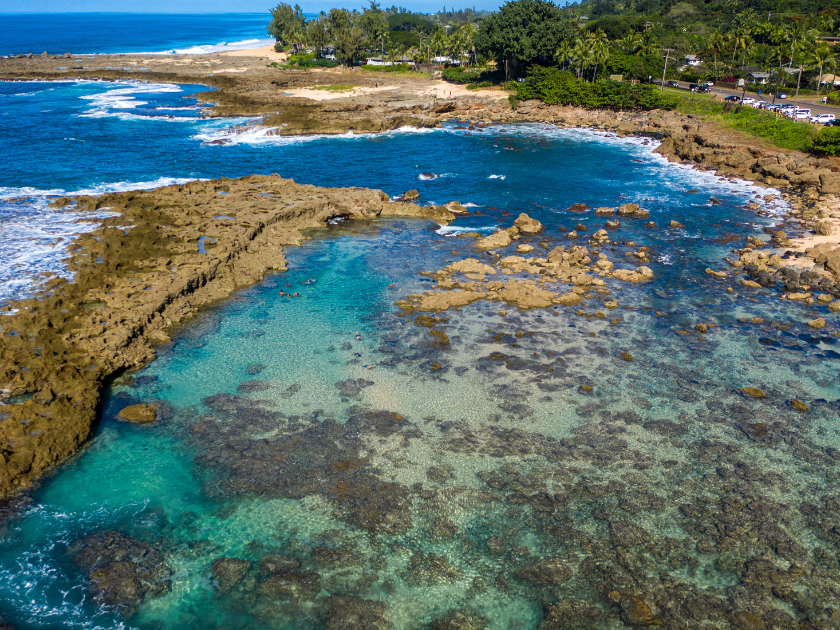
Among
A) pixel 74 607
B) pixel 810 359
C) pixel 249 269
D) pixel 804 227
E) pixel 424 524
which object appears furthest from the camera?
pixel 804 227

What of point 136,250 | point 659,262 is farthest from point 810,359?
point 136,250

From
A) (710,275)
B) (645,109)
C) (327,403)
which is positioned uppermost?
(645,109)

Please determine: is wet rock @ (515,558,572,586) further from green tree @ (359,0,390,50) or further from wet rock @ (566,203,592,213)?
green tree @ (359,0,390,50)

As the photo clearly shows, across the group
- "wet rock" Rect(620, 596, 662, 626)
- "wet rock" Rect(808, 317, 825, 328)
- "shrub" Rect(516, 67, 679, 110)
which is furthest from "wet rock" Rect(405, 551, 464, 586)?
"shrub" Rect(516, 67, 679, 110)

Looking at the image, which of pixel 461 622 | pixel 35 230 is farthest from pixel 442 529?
pixel 35 230

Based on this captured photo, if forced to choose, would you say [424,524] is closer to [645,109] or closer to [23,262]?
[23,262]
